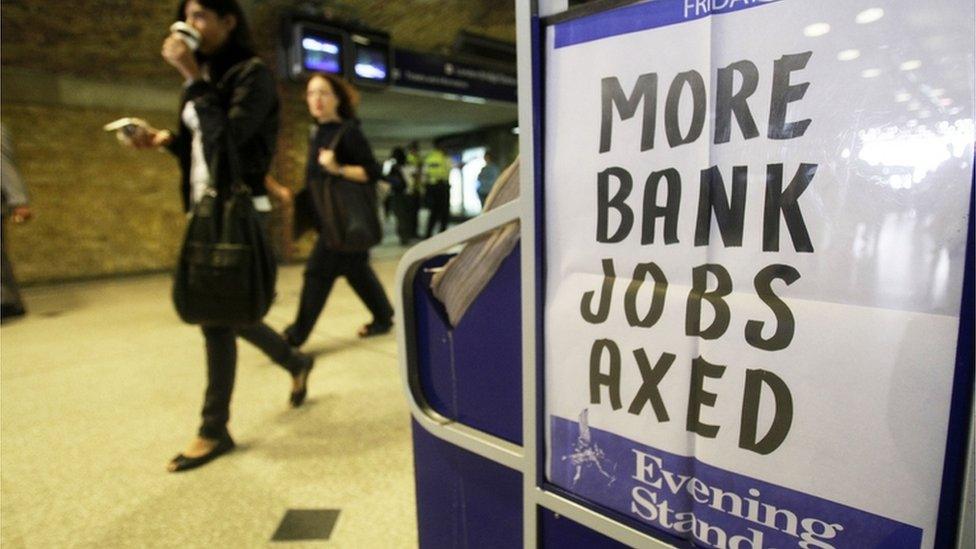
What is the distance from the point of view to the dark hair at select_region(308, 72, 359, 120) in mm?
2967

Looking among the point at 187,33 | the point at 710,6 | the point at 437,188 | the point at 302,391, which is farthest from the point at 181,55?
the point at 437,188

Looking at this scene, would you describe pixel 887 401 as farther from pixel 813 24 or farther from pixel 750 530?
pixel 813 24

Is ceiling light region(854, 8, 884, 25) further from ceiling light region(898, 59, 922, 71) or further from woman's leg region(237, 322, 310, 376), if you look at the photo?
woman's leg region(237, 322, 310, 376)

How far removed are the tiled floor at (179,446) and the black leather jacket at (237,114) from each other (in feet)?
3.40

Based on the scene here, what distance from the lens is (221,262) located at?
1.78 metres

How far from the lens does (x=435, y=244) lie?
1.03 metres

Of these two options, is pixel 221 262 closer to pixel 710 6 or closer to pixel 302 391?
pixel 302 391

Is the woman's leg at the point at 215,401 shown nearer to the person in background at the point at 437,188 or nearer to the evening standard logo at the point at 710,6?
the evening standard logo at the point at 710,6

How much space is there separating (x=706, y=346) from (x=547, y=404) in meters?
0.30

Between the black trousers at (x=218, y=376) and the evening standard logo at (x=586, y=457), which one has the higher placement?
the evening standard logo at (x=586, y=457)

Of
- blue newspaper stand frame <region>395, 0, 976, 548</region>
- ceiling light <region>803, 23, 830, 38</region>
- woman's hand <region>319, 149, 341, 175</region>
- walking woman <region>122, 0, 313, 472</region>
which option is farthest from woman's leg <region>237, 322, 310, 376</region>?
ceiling light <region>803, 23, 830, 38</region>

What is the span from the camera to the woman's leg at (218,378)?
195 centimetres

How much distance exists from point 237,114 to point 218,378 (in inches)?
37.0

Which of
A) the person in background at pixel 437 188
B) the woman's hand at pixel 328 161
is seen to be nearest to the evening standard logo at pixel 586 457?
the woman's hand at pixel 328 161
